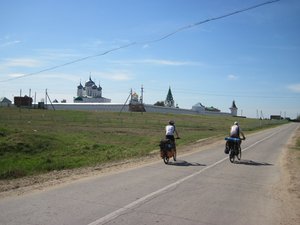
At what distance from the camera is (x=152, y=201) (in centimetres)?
886

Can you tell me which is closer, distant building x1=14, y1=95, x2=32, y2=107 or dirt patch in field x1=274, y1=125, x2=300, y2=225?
dirt patch in field x1=274, y1=125, x2=300, y2=225

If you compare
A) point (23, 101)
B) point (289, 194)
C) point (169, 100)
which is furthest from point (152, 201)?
point (169, 100)

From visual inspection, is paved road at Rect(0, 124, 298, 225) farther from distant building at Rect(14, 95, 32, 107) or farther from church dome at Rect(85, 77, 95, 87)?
church dome at Rect(85, 77, 95, 87)

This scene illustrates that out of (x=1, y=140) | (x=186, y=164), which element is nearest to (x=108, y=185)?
(x=186, y=164)

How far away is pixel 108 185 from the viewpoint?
10609 millimetres

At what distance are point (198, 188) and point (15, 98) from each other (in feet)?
345

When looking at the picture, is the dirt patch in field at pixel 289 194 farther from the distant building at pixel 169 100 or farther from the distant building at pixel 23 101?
the distant building at pixel 169 100

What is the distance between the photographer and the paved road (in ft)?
23.8

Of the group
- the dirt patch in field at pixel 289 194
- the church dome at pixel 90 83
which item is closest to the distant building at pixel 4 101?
the church dome at pixel 90 83

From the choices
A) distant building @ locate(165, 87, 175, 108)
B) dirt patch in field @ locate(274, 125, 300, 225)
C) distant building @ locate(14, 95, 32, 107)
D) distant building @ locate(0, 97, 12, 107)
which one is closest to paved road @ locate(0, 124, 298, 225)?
dirt patch in field @ locate(274, 125, 300, 225)

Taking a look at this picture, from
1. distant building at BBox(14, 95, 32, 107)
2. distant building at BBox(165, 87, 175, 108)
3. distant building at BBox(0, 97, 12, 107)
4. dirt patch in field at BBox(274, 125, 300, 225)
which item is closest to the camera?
dirt patch in field at BBox(274, 125, 300, 225)

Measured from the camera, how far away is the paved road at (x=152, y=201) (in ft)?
23.8

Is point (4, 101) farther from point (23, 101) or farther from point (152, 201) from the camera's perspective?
point (152, 201)

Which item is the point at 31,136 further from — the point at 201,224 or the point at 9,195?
the point at 201,224
